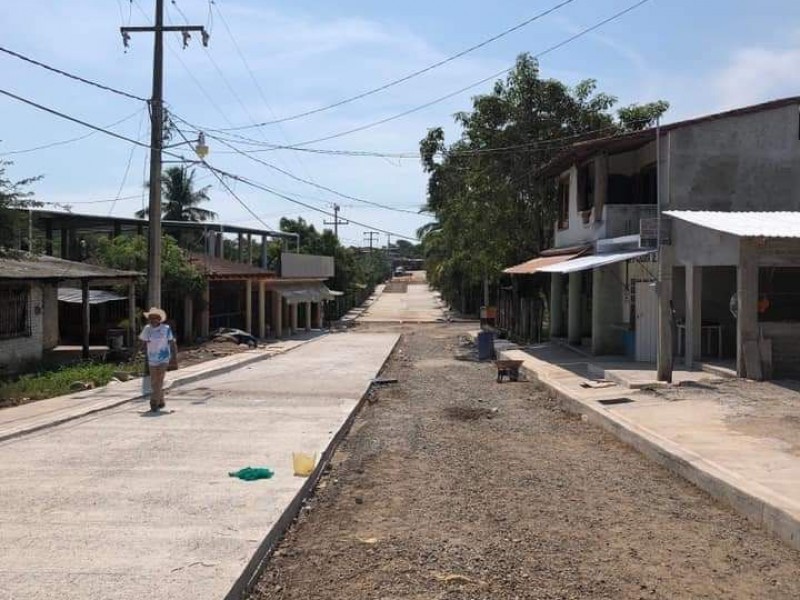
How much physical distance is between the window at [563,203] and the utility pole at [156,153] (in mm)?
12490

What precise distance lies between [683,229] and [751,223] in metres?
1.78

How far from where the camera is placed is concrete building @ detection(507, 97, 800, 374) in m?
13.9

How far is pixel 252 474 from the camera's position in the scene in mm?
7656

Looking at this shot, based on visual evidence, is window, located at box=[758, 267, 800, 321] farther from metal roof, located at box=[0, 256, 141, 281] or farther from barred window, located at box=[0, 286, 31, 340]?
barred window, located at box=[0, 286, 31, 340]

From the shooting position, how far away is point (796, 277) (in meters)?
14.4

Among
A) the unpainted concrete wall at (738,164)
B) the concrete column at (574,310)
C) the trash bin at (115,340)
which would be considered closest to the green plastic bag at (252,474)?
the unpainted concrete wall at (738,164)

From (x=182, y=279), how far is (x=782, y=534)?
22.6 metres

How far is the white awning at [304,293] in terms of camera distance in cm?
3783

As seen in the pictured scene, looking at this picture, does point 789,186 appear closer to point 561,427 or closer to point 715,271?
point 715,271

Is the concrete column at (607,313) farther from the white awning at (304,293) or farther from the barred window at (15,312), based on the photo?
the white awning at (304,293)

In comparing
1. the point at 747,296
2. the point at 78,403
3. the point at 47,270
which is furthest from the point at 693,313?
the point at 47,270

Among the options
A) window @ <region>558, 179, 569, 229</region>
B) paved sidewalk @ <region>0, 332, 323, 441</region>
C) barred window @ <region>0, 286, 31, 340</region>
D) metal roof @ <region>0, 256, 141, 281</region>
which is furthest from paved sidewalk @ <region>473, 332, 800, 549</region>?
barred window @ <region>0, 286, 31, 340</region>

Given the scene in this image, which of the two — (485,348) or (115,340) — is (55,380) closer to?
(115,340)

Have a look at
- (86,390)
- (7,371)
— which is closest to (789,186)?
(86,390)
